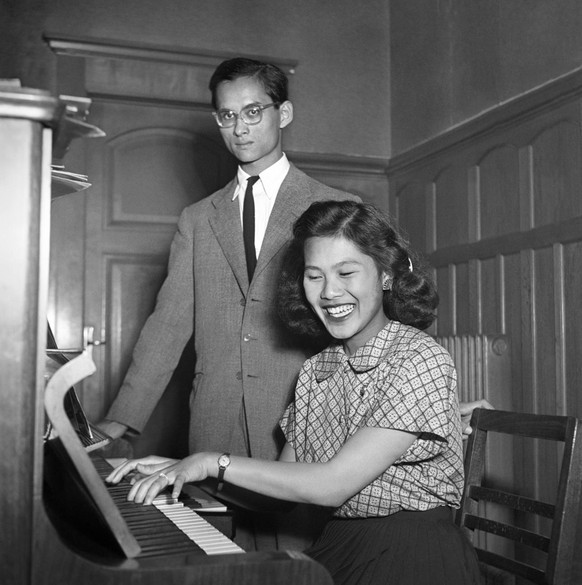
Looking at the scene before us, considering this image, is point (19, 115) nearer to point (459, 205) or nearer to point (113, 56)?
point (459, 205)

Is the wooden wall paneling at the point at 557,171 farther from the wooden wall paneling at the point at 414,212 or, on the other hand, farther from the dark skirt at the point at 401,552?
the dark skirt at the point at 401,552

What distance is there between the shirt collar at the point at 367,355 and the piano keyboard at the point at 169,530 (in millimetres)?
583

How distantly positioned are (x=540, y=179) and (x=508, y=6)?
81 cm

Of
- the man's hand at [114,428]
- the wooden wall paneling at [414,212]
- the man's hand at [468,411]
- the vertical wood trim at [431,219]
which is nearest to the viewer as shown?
the man's hand at [468,411]

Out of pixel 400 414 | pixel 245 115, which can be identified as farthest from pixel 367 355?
pixel 245 115

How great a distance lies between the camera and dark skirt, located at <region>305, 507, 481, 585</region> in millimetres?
1680

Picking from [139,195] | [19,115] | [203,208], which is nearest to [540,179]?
[203,208]

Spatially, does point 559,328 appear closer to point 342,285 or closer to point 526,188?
point 526,188

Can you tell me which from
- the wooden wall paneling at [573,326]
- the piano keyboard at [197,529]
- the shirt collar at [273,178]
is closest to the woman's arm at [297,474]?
the piano keyboard at [197,529]

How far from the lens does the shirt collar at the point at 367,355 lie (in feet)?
6.25

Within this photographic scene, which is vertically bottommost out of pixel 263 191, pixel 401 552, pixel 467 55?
pixel 401 552

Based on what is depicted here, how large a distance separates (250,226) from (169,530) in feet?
5.16

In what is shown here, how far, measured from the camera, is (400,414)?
1724 mm

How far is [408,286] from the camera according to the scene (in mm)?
2029
